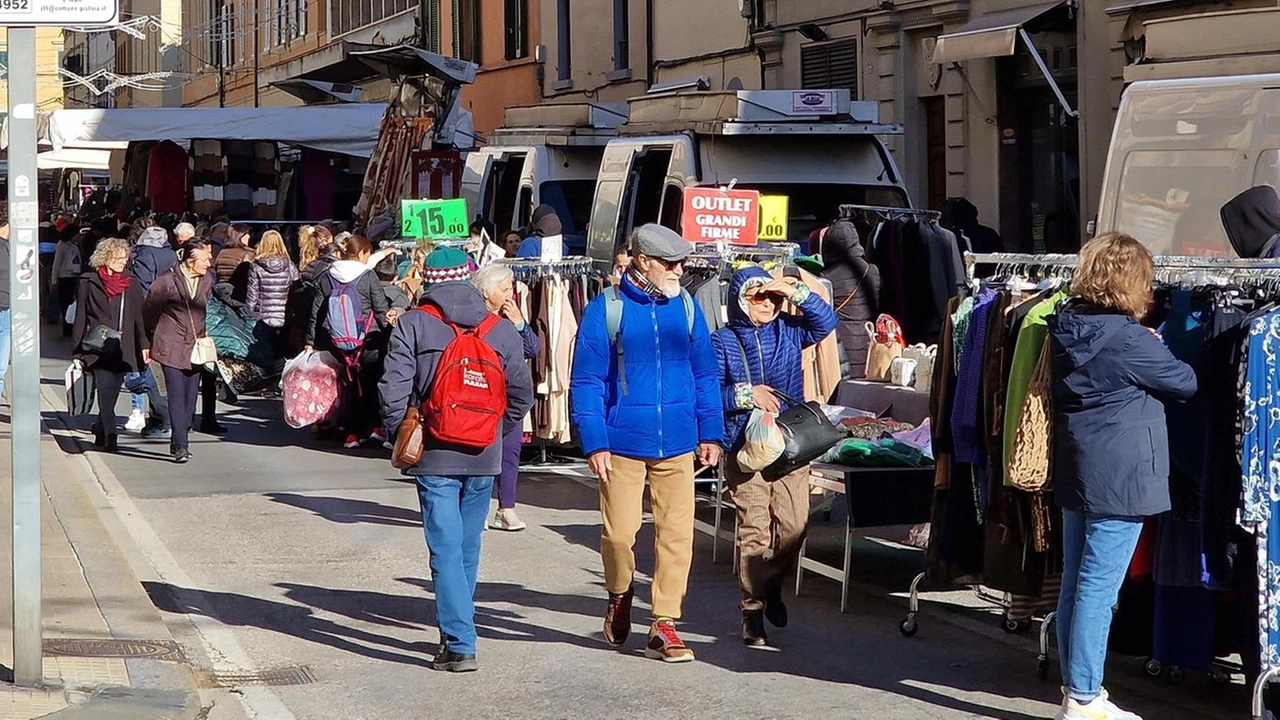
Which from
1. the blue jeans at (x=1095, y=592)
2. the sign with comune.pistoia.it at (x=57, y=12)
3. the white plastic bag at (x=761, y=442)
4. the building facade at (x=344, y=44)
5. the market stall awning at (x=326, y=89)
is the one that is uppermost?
the building facade at (x=344, y=44)

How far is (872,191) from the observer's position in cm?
1573

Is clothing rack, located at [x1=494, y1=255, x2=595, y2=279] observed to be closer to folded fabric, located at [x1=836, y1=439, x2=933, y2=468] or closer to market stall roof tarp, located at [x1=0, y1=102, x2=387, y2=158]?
folded fabric, located at [x1=836, y1=439, x2=933, y2=468]

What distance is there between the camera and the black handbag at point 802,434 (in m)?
7.78

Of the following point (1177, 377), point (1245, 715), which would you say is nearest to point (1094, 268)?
point (1177, 377)

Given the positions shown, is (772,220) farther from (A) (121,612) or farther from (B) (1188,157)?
(A) (121,612)

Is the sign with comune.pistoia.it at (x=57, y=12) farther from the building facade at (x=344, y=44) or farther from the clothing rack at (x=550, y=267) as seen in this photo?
the building facade at (x=344, y=44)

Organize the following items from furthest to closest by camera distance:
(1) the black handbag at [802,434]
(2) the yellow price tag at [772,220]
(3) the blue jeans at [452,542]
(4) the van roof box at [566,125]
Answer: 1. (4) the van roof box at [566,125]
2. (2) the yellow price tag at [772,220]
3. (1) the black handbag at [802,434]
4. (3) the blue jeans at [452,542]

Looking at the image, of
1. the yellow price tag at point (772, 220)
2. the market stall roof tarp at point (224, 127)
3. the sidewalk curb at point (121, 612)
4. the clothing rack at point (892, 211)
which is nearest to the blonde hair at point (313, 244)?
the sidewalk curb at point (121, 612)

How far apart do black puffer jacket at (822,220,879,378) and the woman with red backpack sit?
3.58 metres

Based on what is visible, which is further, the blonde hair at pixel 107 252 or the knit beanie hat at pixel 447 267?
the blonde hair at pixel 107 252

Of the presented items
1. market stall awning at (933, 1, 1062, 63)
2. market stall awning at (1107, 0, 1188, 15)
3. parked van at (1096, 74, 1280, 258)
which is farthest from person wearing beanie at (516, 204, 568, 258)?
market stall awning at (1107, 0, 1188, 15)

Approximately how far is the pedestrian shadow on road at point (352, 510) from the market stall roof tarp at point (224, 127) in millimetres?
12370

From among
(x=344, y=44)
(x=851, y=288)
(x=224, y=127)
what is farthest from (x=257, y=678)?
(x=344, y=44)

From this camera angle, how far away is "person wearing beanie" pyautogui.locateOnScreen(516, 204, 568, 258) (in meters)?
15.3
